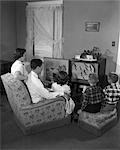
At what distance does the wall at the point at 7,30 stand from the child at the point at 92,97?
3219mm

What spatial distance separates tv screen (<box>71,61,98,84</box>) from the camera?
153 inches

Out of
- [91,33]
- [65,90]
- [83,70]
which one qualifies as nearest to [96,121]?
[65,90]

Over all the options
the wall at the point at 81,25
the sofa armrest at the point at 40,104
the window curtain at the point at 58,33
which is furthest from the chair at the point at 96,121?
the window curtain at the point at 58,33

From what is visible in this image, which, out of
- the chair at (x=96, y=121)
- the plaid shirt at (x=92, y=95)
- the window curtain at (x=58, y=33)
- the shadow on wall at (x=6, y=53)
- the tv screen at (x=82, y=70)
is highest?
the window curtain at (x=58, y=33)

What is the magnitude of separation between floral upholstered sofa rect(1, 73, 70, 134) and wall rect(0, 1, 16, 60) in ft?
8.82

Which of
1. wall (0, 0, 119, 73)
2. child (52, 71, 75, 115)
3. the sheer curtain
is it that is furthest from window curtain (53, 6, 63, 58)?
child (52, 71, 75, 115)

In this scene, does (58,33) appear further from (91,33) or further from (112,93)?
(112,93)

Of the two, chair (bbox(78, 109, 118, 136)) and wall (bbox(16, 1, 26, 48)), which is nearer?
chair (bbox(78, 109, 118, 136))

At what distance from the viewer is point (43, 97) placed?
2.81m

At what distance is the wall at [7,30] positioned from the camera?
5.09 m

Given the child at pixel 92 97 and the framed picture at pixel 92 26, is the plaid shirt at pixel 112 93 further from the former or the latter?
the framed picture at pixel 92 26

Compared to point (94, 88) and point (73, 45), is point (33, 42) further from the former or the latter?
point (94, 88)

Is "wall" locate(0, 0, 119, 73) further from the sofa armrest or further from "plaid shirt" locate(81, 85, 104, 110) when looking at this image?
the sofa armrest

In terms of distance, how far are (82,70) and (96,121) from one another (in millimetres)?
1408
